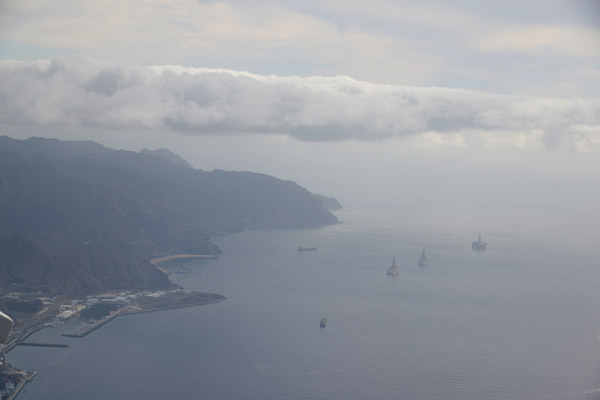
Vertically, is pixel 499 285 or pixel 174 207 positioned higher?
pixel 174 207

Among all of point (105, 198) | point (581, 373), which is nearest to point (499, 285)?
point (581, 373)

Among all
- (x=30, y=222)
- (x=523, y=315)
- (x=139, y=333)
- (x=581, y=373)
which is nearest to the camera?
(x=581, y=373)

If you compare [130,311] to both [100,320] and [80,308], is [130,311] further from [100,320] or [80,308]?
[80,308]

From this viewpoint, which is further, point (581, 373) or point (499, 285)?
point (499, 285)

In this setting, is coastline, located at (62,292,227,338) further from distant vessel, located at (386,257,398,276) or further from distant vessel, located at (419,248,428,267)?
distant vessel, located at (419,248,428,267)

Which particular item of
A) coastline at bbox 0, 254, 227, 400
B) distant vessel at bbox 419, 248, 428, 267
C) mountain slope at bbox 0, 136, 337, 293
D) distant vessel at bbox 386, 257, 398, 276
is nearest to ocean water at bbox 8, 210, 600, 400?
coastline at bbox 0, 254, 227, 400

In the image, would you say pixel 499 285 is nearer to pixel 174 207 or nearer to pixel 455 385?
pixel 455 385

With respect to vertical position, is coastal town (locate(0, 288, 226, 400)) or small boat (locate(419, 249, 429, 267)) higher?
small boat (locate(419, 249, 429, 267))
